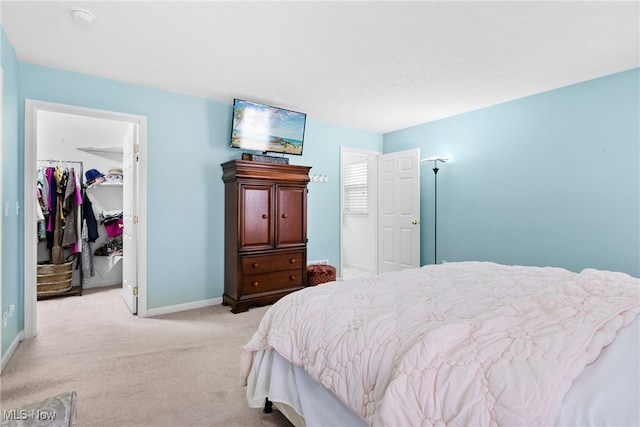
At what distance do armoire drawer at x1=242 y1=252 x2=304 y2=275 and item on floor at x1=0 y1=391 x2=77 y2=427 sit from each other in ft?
9.04

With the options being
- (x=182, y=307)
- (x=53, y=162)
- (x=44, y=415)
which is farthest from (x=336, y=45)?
(x=53, y=162)

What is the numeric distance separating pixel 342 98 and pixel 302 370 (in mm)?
3131

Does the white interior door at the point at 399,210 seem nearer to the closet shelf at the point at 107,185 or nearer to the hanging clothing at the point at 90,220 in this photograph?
the closet shelf at the point at 107,185

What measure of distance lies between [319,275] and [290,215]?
940 mm

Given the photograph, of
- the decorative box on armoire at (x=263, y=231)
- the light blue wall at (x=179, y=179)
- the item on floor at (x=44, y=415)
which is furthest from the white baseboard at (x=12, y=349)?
the item on floor at (x=44, y=415)

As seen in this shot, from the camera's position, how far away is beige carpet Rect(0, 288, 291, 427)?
74.4 inches

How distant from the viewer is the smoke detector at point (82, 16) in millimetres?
2184

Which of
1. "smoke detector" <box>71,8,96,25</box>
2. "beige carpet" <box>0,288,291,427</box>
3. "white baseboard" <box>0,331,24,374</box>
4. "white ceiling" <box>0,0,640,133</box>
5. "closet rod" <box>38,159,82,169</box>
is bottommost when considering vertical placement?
"beige carpet" <box>0,288,291,427</box>

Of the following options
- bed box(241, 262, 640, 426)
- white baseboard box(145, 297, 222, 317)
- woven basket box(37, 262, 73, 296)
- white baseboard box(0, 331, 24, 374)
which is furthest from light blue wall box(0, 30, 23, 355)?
bed box(241, 262, 640, 426)

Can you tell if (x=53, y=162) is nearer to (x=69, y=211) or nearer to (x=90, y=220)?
(x=69, y=211)

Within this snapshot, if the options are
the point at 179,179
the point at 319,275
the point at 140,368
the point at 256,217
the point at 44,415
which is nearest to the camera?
the point at 44,415

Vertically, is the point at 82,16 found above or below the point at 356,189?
above

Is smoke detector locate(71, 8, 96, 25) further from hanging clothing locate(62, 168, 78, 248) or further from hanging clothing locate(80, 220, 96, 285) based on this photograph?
hanging clothing locate(80, 220, 96, 285)

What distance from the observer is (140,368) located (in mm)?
2404
